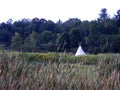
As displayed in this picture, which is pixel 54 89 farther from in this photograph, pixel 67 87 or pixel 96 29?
pixel 96 29

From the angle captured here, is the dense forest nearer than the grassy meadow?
No

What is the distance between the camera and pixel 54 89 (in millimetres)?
4617

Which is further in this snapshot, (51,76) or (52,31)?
(52,31)

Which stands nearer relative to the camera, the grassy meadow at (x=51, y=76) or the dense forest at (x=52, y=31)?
the grassy meadow at (x=51, y=76)

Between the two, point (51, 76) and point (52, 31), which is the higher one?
point (52, 31)

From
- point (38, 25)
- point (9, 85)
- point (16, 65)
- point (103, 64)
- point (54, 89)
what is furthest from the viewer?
point (38, 25)

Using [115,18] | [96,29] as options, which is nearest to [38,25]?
[96,29]

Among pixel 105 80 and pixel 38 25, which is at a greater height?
pixel 38 25

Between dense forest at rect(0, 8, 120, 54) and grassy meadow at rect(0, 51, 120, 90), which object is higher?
dense forest at rect(0, 8, 120, 54)

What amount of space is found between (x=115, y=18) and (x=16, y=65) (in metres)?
45.6

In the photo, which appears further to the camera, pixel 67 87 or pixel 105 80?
pixel 105 80

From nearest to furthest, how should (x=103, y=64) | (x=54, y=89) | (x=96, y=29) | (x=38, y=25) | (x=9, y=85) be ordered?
(x=9, y=85) → (x=54, y=89) → (x=103, y=64) → (x=38, y=25) → (x=96, y=29)

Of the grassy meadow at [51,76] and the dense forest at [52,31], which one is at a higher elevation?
the dense forest at [52,31]

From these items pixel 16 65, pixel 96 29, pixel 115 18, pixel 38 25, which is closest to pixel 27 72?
pixel 16 65
